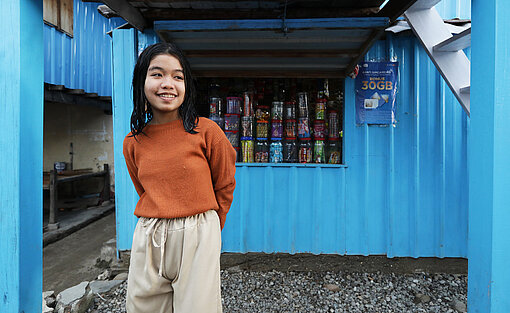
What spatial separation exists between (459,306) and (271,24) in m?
3.19

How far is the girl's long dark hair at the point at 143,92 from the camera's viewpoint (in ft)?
4.32

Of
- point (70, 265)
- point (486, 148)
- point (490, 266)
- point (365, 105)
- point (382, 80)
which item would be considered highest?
point (382, 80)

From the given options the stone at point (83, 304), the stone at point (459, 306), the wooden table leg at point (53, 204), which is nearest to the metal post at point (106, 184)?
the wooden table leg at point (53, 204)

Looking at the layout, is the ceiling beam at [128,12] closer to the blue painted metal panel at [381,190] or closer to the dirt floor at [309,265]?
the blue painted metal panel at [381,190]

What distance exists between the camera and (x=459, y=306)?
2613 millimetres

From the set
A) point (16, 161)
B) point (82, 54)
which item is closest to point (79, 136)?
point (82, 54)

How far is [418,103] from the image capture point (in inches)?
124

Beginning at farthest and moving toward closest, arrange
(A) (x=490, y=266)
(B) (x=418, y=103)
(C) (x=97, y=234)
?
(C) (x=97, y=234), (B) (x=418, y=103), (A) (x=490, y=266)

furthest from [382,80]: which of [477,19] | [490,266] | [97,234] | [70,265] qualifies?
[97,234]

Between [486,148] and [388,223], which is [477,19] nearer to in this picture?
[486,148]

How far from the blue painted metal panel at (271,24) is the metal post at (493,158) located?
102 cm

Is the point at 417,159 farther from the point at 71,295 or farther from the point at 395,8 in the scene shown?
the point at 71,295

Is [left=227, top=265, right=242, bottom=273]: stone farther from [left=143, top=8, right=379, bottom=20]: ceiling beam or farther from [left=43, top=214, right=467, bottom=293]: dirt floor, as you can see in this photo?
[left=143, top=8, right=379, bottom=20]: ceiling beam

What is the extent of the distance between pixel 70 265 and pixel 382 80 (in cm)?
501
